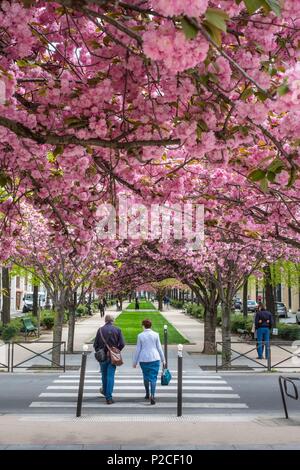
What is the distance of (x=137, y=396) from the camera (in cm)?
1280

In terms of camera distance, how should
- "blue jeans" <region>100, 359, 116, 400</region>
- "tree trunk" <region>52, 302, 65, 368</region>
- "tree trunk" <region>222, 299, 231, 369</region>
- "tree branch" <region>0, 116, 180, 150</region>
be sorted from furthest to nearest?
1. "tree trunk" <region>52, 302, 65, 368</region>
2. "tree trunk" <region>222, 299, 231, 369</region>
3. "blue jeans" <region>100, 359, 116, 400</region>
4. "tree branch" <region>0, 116, 180, 150</region>

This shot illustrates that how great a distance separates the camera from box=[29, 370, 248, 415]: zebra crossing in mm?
11453

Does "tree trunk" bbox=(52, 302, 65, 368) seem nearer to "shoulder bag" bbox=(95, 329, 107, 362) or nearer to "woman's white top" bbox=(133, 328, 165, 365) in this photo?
"shoulder bag" bbox=(95, 329, 107, 362)

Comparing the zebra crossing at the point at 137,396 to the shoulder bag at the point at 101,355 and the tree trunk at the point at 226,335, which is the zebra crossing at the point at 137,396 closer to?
the shoulder bag at the point at 101,355

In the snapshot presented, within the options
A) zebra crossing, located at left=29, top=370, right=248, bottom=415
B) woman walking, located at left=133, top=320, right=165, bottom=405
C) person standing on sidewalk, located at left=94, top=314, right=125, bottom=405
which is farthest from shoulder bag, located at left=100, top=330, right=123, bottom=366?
zebra crossing, located at left=29, top=370, right=248, bottom=415

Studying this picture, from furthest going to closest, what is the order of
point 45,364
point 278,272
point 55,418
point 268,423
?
point 278,272, point 45,364, point 55,418, point 268,423

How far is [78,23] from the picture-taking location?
5602 millimetres

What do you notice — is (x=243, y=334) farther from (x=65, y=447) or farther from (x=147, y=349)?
(x=65, y=447)

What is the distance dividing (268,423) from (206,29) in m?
7.57

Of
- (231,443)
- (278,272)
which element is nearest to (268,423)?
(231,443)

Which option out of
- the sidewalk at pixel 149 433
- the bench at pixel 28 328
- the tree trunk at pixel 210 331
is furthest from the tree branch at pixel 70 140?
the bench at pixel 28 328

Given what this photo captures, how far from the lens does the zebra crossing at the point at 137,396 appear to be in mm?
11453

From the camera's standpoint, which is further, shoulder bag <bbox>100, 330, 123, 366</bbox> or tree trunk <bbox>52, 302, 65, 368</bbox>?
tree trunk <bbox>52, 302, 65, 368</bbox>
